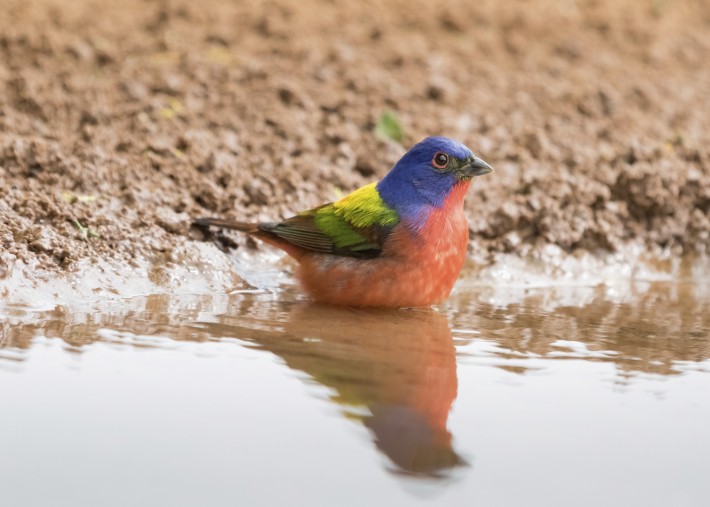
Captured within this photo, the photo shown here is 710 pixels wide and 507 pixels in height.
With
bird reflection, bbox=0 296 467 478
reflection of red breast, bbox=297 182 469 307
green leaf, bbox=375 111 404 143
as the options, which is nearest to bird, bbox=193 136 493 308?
reflection of red breast, bbox=297 182 469 307

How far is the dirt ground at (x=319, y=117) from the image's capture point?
6.04m

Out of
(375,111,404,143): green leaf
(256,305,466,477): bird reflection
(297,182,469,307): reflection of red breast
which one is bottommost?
(256,305,466,477): bird reflection

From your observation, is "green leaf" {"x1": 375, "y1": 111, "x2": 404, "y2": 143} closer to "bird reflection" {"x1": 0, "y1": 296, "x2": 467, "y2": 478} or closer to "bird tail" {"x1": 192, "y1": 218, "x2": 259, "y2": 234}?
"bird tail" {"x1": 192, "y1": 218, "x2": 259, "y2": 234}

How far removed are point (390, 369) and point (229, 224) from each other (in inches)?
87.6

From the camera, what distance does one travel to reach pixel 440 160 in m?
5.62

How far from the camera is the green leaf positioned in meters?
7.59

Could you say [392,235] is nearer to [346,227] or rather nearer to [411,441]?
[346,227]

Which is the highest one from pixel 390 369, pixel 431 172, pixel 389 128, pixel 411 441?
pixel 389 128

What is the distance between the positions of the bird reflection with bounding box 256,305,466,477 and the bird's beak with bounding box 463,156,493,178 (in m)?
0.86

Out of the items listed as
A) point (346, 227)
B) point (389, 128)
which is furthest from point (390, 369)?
point (389, 128)

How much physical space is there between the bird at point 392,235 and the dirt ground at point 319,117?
75 cm

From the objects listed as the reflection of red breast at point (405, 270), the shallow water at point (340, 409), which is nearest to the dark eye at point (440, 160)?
the reflection of red breast at point (405, 270)

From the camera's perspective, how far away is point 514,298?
5.85 m

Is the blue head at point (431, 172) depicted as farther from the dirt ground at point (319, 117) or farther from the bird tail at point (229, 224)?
the dirt ground at point (319, 117)
